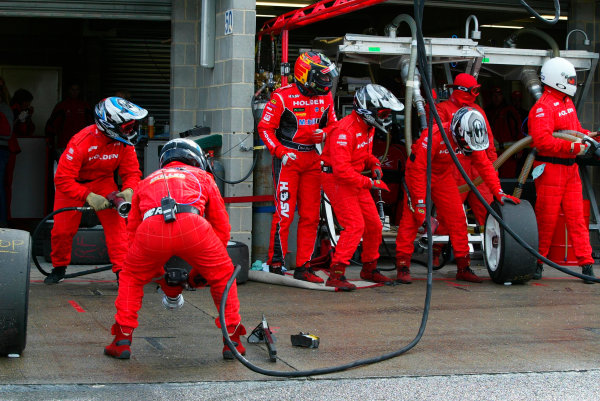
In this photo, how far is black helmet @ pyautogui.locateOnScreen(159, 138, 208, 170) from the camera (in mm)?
6184

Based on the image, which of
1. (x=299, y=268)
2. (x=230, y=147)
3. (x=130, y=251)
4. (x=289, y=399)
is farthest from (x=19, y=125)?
(x=289, y=399)

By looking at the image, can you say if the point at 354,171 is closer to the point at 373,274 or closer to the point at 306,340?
the point at 373,274

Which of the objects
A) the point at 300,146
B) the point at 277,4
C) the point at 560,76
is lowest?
the point at 300,146

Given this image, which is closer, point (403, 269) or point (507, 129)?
point (403, 269)

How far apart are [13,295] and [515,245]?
522cm

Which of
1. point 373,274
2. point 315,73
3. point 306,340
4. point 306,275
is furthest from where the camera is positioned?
point 373,274

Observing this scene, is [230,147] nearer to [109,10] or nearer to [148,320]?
[109,10]

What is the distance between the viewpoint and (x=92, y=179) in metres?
8.60

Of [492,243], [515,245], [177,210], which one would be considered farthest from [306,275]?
[177,210]

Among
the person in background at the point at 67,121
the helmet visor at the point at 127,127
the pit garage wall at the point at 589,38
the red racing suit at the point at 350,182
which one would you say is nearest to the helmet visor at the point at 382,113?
the red racing suit at the point at 350,182

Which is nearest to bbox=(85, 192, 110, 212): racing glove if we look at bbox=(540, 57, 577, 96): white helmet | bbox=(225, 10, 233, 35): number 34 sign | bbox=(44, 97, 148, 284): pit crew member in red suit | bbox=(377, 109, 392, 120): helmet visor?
bbox=(44, 97, 148, 284): pit crew member in red suit

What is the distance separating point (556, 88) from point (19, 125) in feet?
27.2

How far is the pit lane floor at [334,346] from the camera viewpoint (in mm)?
5371

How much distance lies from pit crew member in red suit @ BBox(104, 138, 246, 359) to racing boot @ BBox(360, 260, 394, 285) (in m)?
3.61
